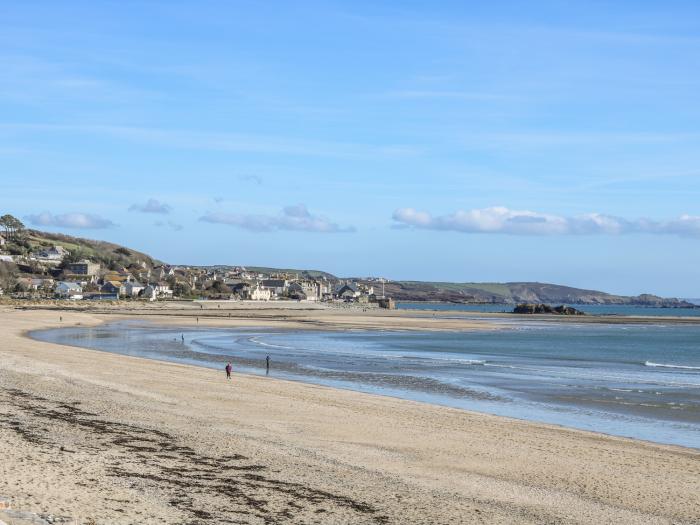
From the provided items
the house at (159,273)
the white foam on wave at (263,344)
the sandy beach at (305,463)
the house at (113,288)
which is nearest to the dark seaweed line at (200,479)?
the sandy beach at (305,463)

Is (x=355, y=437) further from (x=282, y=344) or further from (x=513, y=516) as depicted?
(x=282, y=344)

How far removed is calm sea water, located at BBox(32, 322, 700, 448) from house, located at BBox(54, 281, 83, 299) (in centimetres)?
7095

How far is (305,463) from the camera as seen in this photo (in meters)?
14.3

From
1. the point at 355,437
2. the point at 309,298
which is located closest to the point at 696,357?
the point at 355,437

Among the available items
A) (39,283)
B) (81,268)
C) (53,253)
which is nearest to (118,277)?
(81,268)

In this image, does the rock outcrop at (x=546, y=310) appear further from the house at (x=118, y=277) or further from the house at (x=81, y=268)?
the house at (x=81, y=268)

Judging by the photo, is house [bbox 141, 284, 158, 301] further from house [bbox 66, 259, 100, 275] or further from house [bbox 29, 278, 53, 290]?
house [bbox 66, 259, 100, 275]

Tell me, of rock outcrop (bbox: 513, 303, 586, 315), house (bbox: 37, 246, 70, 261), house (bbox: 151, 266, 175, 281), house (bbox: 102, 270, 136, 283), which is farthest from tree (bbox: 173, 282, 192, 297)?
rock outcrop (bbox: 513, 303, 586, 315)

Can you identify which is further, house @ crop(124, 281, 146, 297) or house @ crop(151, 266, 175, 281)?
house @ crop(151, 266, 175, 281)

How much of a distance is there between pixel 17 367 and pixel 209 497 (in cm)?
1886

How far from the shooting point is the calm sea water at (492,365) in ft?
81.2

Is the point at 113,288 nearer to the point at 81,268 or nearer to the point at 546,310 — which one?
the point at 81,268

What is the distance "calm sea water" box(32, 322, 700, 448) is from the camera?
24.8 metres

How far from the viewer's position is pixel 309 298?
19962 cm
